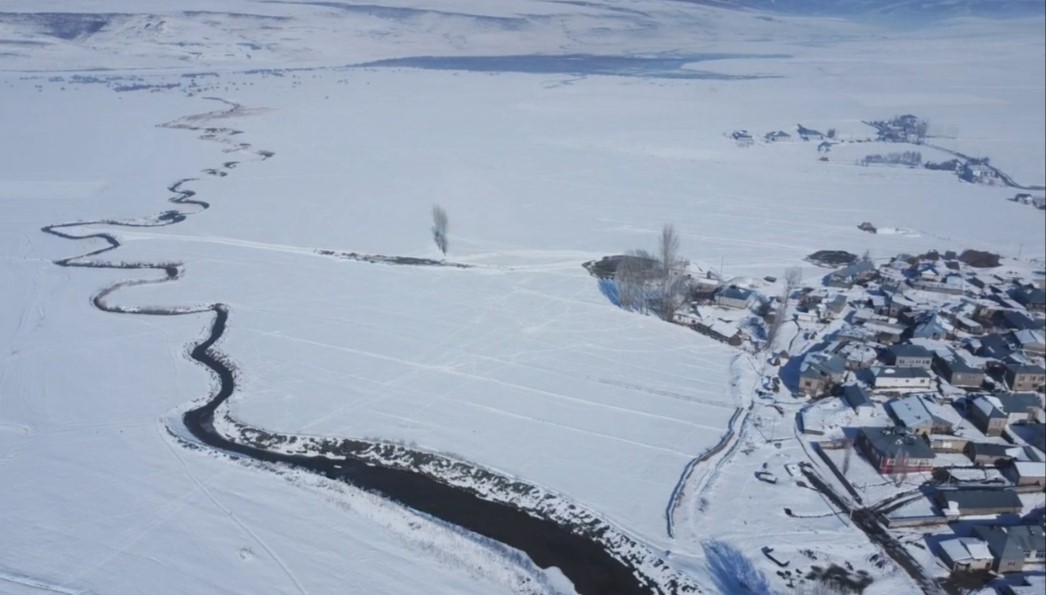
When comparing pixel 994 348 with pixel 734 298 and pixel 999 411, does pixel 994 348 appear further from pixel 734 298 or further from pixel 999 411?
pixel 734 298

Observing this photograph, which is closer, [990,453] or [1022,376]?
[990,453]

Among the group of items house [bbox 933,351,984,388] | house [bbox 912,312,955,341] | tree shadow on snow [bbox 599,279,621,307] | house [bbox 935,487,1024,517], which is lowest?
house [bbox 935,487,1024,517]

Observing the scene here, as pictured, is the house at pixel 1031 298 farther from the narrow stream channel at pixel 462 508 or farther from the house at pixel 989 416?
the narrow stream channel at pixel 462 508

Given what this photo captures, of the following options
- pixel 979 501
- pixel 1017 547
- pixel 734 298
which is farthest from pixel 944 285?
pixel 1017 547

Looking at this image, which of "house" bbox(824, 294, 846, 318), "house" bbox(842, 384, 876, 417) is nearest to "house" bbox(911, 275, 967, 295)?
"house" bbox(824, 294, 846, 318)

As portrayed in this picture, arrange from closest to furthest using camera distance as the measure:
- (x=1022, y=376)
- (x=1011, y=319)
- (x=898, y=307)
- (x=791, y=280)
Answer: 1. (x=1022, y=376)
2. (x=1011, y=319)
3. (x=898, y=307)
4. (x=791, y=280)

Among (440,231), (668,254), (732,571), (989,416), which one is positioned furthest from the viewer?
(440,231)

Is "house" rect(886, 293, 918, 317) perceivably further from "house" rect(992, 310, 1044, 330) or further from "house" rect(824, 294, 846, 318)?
"house" rect(992, 310, 1044, 330)
